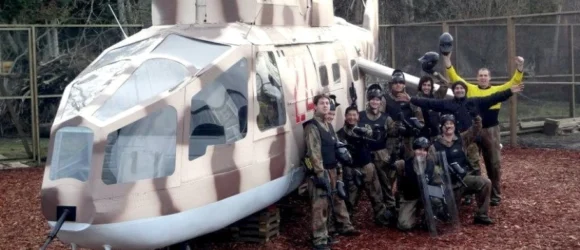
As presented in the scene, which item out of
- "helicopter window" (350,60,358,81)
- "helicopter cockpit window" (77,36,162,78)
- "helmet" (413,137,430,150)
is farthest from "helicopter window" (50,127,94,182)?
"helicopter window" (350,60,358,81)

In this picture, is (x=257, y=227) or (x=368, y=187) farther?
(x=368, y=187)

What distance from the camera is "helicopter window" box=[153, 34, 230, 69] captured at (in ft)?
26.1

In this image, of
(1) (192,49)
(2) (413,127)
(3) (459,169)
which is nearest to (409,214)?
(3) (459,169)

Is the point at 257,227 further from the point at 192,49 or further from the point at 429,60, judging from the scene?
the point at 429,60

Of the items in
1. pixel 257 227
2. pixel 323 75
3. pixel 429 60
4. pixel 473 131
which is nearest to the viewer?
pixel 257 227

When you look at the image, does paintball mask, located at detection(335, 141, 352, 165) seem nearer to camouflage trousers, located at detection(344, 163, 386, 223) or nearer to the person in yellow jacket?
camouflage trousers, located at detection(344, 163, 386, 223)

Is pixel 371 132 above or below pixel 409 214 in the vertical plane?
above

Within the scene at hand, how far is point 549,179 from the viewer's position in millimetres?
12734

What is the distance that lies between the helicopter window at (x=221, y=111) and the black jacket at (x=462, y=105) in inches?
115

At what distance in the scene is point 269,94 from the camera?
28.4 ft

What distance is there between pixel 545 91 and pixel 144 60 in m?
13.5

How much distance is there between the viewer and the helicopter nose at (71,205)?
6.78 metres

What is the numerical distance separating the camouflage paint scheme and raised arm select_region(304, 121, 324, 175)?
8.2 inches

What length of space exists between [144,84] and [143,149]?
739 mm
